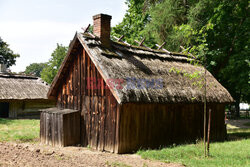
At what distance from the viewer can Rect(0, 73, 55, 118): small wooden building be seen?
2554 centimetres

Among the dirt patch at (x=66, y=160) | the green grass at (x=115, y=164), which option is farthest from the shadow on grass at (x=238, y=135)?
the green grass at (x=115, y=164)

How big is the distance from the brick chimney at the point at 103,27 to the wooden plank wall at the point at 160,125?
3.86 m

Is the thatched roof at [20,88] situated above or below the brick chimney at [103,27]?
below

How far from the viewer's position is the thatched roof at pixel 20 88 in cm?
2528

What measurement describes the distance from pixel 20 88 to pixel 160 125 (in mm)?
19215

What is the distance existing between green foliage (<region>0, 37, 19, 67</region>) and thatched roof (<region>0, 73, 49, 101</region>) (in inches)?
800

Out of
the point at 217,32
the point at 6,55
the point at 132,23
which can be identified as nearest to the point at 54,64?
the point at 6,55

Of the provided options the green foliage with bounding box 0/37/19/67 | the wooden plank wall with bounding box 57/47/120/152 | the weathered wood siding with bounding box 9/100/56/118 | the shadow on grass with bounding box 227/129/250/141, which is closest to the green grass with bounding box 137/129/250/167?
the wooden plank wall with bounding box 57/47/120/152

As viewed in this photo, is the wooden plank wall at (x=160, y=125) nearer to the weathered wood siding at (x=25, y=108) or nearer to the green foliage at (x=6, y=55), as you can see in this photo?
the weathered wood siding at (x=25, y=108)

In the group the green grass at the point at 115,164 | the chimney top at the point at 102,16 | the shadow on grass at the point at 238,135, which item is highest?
the chimney top at the point at 102,16

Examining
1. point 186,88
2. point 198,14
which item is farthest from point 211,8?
point 186,88

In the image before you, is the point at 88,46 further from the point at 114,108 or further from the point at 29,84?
the point at 29,84

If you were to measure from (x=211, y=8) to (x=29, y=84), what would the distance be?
20222 millimetres

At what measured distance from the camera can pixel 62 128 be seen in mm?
12148
